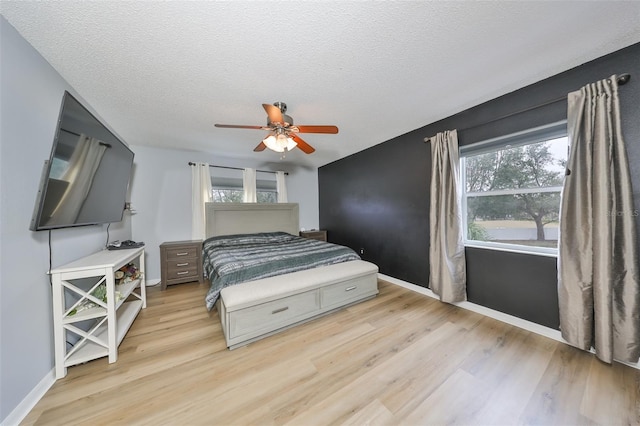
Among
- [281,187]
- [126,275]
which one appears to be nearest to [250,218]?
[281,187]

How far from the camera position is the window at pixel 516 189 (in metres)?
1.85

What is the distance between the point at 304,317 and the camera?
2.07 metres

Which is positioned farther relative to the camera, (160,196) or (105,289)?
(160,196)

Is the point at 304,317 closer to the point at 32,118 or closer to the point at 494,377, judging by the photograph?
the point at 494,377

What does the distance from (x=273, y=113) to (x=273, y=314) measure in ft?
6.02

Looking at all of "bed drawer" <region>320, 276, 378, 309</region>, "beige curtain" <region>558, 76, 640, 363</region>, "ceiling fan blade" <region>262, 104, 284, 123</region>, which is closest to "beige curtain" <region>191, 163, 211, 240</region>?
"ceiling fan blade" <region>262, 104, 284, 123</region>

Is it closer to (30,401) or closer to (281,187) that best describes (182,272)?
(30,401)

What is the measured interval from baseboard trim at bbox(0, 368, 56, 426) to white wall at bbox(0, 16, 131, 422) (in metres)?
0.02

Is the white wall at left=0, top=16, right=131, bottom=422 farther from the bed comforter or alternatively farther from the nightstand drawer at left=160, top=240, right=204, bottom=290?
the nightstand drawer at left=160, top=240, right=204, bottom=290

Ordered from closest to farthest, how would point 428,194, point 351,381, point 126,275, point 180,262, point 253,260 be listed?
point 351,381
point 126,275
point 253,260
point 428,194
point 180,262

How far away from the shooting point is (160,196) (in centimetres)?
341

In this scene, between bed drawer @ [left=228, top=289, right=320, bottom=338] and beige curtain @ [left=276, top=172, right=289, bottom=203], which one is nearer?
bed drawer @ [left=228, top=289, right=320, bottom=338]

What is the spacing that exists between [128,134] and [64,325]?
2.54 metres

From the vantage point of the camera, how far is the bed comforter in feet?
6.53
